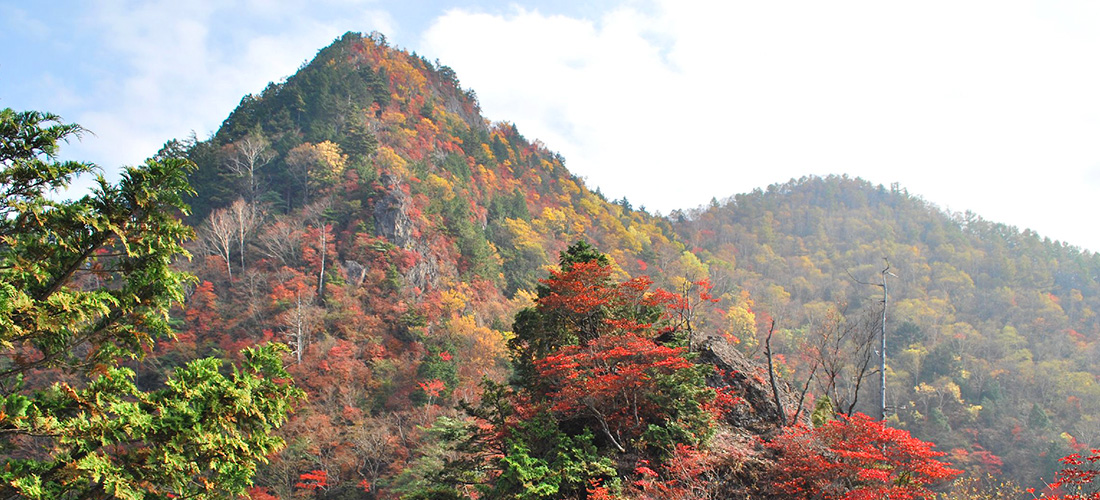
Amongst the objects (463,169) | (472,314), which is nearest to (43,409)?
(472,314)

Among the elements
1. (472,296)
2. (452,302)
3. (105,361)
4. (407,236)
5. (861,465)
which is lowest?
(861,465)

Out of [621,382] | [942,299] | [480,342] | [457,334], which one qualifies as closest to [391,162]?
[457,334]

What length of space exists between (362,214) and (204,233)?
9063 millimetres

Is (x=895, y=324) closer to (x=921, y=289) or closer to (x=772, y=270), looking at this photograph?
(x=921, y=289)

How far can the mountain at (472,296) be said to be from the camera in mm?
19859

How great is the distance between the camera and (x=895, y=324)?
55.5m

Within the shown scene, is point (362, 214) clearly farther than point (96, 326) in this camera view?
Yes

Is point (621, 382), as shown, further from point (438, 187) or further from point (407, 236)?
point (438, 187)

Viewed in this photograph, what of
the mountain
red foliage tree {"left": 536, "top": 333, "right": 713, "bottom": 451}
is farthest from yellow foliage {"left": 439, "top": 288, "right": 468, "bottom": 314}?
red foliage tree {"left": 536, "top": 333, "right": 713, "bottom": 451}

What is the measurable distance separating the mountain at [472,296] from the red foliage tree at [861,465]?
1.24m

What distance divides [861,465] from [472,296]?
1156 inches

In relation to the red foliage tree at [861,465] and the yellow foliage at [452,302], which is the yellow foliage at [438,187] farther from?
the red foliage tree at [861,465]

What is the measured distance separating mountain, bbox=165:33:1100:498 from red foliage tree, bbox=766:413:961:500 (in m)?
1.24

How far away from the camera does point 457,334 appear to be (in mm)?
30625
